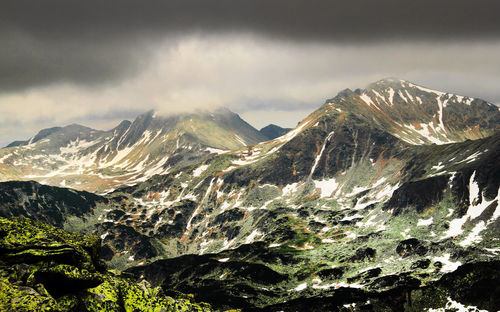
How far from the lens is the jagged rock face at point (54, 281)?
1635 centimetres

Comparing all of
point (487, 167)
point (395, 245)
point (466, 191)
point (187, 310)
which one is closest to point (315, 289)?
point (395, 245)

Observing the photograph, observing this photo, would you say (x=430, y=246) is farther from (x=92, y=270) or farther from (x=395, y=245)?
(x=92, y=270)

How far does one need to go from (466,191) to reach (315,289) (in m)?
113

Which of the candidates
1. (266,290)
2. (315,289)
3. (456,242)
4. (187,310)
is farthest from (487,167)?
(187,310)

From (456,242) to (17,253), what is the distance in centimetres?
19368

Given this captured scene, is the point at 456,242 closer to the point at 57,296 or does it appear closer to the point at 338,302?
the point at 338,302

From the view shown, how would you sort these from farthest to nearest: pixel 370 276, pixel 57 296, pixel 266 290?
pixel 266 290
pixel 370 276
pixel 57 296

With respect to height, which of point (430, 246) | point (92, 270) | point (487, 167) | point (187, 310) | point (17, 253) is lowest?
point (430, 246)

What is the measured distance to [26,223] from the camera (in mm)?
24766

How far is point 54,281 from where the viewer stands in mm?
19484

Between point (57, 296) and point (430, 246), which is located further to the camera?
point (430, 246)

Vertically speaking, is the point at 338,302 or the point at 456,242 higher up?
the point at 456,242

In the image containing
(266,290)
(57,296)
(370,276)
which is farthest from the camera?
(266,290)

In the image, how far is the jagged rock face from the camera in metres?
16.3
